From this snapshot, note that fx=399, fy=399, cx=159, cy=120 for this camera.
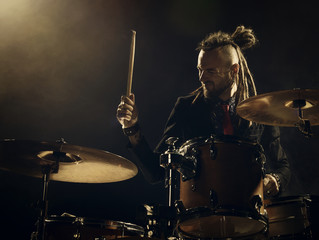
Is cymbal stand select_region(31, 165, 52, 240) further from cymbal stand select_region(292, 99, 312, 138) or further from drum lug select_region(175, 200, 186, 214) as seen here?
cymbal stand select_region(292, 99, 312, 138)

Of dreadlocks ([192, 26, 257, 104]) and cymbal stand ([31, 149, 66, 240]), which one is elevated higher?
dreadlocks ([192, 26, 257, 104])

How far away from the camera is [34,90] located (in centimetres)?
367

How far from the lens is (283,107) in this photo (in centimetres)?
244

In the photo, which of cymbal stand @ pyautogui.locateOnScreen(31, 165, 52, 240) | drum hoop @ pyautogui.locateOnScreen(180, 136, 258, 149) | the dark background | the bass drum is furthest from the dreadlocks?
cymbal stand @ pyautogui.locateOnScreen(31, 165, 52, 240)

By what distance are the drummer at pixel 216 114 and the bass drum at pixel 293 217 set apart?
49 centimetres

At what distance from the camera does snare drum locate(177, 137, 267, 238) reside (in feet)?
6.65

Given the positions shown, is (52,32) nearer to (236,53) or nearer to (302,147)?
(236,53)

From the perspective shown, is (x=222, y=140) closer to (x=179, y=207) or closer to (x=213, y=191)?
(x=213, y=191)

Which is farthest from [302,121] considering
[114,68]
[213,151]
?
[114,68]

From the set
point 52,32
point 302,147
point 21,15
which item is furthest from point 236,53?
point 21,15

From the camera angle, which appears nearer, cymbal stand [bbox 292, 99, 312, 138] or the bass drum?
the bass drum

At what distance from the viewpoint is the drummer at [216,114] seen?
2809mm

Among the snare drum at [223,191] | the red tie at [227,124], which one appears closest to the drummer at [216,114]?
the red tie at [227,124]

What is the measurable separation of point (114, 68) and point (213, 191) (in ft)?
7.07
